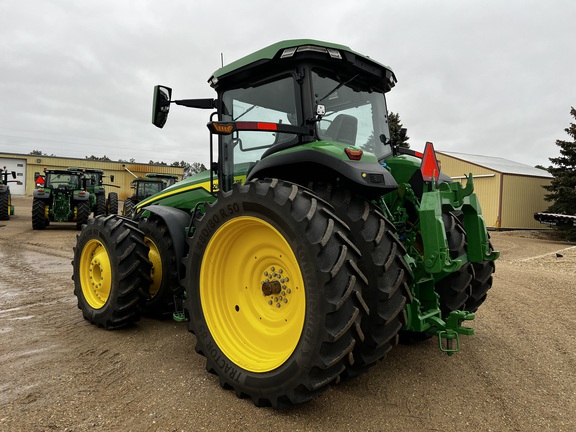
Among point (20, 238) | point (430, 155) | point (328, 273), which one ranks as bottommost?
point (20, 238)

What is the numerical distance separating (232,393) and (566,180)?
20792mm

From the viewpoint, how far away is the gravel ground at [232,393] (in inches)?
92.8

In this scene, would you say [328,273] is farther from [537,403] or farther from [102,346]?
[102,346]

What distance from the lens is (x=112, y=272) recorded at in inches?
150

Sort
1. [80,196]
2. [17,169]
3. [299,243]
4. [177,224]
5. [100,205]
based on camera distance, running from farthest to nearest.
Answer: [17,169] → [100,205] → [80,196] → [177,224] → [299,243]

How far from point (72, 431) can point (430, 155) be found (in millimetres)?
2784

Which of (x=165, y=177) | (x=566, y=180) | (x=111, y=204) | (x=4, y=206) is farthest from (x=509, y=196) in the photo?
(x=4, y=206)

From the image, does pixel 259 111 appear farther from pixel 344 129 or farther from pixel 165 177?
pixel 165 177

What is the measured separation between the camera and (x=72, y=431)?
223 cm

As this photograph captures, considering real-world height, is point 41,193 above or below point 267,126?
below

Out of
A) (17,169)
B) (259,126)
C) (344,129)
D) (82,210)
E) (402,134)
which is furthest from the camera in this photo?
(17,169)

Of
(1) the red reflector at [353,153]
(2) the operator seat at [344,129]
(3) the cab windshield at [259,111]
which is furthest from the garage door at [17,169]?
(1) the red reflector at [353,153]

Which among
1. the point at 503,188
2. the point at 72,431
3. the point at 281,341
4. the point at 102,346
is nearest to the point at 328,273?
the point at 281,341

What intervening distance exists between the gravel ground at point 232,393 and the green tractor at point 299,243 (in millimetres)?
203
